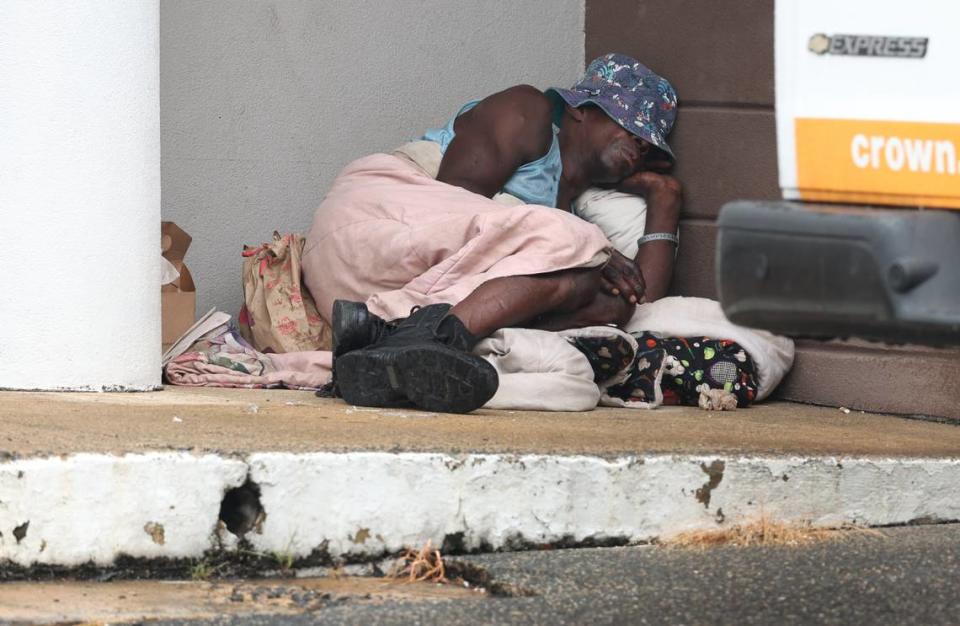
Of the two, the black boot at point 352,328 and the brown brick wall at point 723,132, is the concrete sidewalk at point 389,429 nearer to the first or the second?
the black boot at point 352,328

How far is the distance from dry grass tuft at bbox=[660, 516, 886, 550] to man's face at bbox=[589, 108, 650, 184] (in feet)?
6.68

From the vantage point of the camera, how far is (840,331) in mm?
2074

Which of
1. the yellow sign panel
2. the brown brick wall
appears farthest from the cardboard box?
the yellow sign panel

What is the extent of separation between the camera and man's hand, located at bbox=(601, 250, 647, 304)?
436 cm

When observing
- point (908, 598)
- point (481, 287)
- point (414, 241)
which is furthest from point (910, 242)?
point (414, 241)

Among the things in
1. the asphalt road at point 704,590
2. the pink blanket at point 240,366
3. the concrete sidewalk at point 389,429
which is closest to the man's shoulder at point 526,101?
the pink blanket at point 240,366

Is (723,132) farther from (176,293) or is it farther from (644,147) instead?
(176,293)

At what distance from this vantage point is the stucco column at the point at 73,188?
11.9 ft

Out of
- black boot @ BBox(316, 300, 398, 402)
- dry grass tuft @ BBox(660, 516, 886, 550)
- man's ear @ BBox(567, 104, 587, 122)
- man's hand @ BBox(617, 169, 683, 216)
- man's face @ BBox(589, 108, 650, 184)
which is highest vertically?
man's ear @ BBox(567, 104, 587, 122)

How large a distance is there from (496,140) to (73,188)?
153 cm

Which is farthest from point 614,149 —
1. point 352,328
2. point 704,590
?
point 704,590

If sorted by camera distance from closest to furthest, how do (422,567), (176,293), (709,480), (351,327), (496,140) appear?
1. (422,567)
2. (709,480)
3. (351,327)
4. (176,293)
5. (496,140)

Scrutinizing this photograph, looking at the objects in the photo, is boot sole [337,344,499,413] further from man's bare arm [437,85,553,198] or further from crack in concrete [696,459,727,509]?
man's bare arm [437,85,553,198]

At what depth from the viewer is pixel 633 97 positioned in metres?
4.93
